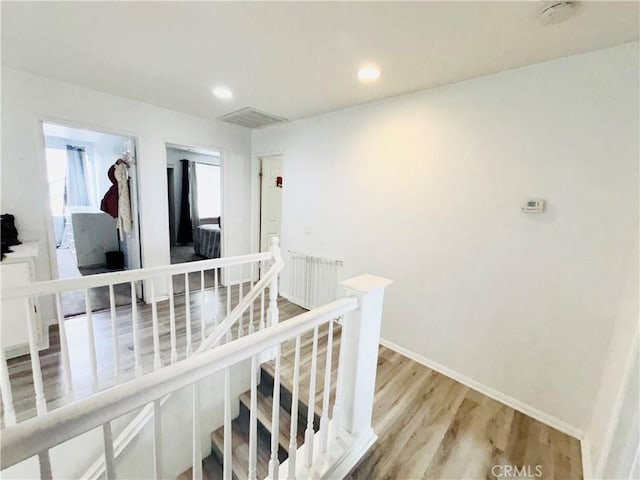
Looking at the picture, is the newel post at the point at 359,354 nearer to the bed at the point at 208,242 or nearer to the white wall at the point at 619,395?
the white wall at the point at 619,395

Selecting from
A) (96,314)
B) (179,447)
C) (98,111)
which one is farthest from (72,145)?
(179,447)

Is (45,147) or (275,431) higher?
(45,147)

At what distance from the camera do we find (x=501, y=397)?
2072 mm

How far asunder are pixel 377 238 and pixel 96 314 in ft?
10.6

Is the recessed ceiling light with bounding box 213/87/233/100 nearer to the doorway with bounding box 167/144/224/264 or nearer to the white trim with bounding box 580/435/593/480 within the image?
the white trim with bounding box 580/435/593/480

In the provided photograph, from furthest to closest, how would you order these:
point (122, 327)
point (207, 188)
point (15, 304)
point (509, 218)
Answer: point (207, 188) → point (122, 327) → point (15, 304) → point (509, 218)

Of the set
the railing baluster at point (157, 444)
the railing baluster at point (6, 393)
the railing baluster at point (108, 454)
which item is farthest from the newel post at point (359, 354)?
the railing baluster at point (6, 393)

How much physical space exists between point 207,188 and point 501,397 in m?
7.11

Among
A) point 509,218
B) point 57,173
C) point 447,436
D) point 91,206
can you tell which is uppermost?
point 57,173

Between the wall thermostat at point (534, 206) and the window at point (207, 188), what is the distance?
20.9 ft

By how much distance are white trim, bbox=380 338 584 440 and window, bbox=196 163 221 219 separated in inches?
230

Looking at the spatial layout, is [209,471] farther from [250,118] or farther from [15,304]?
[250,118]

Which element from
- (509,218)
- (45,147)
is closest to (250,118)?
(45,147)

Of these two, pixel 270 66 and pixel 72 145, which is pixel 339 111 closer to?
pixel 270 66
